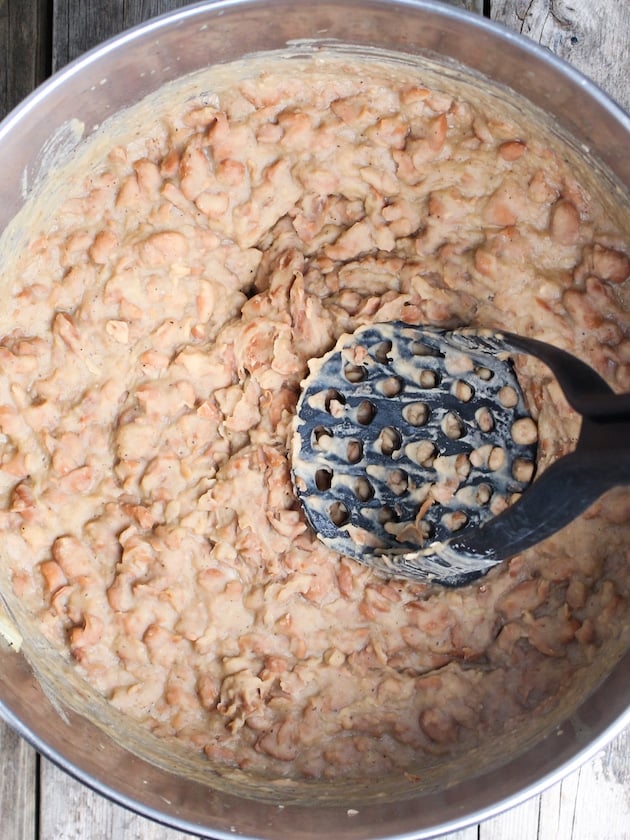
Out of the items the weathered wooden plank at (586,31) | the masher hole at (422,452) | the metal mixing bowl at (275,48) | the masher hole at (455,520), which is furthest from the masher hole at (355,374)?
the weathered wooden plank at (586,31)

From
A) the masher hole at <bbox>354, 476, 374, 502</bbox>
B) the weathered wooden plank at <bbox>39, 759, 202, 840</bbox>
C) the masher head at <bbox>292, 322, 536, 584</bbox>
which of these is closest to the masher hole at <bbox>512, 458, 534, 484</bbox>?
the masher head at <bbox>292, 322, 536, 584</bbox>

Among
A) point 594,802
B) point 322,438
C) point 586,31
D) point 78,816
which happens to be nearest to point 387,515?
point 322,438

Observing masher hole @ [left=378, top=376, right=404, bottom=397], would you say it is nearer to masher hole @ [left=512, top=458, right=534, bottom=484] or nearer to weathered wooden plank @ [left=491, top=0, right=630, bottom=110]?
masher hole @ [left=512, top=458, right=534, bottom=484]

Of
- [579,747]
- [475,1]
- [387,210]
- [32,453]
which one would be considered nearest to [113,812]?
[32,453]

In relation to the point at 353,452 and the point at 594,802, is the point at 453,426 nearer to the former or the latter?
the point at 353,452

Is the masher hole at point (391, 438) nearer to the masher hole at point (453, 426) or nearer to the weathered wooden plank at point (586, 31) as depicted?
the masher hole at point (453, 426)

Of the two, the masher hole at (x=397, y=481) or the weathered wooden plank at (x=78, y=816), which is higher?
the masher hole at (x=397, y=481)

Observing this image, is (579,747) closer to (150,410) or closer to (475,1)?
(150,410)
